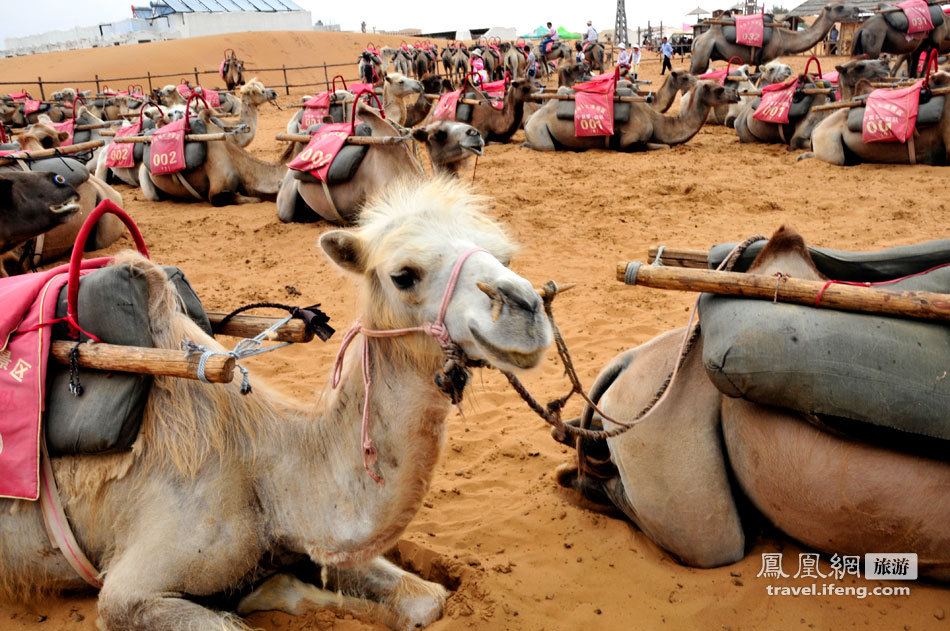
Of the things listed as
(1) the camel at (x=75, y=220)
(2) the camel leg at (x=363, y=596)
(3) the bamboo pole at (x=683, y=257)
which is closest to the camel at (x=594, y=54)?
(1) the camel at (x=75, y=220)

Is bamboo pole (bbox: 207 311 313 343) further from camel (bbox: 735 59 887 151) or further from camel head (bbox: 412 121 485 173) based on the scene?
camel (bbox: 735 59 887 151)

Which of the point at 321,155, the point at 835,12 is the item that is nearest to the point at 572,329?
the point at 321,155

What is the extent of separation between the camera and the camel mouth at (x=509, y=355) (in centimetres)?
178

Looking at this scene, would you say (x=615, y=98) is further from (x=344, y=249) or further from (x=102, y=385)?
(x=102, y=385)

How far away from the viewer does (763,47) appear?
21000 mm

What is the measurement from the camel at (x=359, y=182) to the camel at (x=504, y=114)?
606cm

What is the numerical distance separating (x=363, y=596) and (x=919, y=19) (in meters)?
18.3

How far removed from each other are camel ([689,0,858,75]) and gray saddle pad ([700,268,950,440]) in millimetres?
21287

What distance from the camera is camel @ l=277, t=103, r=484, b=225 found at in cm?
771

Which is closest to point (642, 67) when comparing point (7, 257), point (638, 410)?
point (7, 257)

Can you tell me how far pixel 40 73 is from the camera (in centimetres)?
3891

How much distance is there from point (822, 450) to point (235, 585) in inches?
78.5

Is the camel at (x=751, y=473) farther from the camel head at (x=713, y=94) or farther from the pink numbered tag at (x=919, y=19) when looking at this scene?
the pink numbered tag at (x=919, y=19)

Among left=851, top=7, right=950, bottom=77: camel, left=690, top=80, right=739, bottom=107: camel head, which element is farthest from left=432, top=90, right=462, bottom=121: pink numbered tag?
left=851, top=7, right=950, bottom=77: camel
